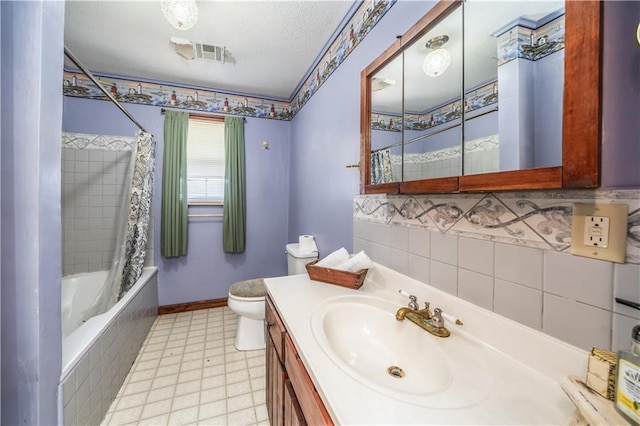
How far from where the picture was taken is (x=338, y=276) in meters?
1.20

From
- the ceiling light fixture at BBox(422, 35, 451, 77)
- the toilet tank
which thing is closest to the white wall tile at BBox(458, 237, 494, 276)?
the ceiling light fixture at BBox(422, 35, 451, 77)

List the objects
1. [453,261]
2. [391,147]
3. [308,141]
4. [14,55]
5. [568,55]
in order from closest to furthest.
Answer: [568,55] → [14,55] → [453,261] → [391,147] → [308,141]

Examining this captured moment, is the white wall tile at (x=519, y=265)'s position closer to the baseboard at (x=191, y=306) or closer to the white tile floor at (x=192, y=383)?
the white tile floor at (x=192, y=383)

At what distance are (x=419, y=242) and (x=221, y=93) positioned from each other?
2635 mm

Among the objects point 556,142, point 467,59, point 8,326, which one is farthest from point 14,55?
point 556,142

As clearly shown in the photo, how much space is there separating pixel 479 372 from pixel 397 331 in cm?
29

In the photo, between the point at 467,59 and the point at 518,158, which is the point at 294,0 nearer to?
the point at 467,59

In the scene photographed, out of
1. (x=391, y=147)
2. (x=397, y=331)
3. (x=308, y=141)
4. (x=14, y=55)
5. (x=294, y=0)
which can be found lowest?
(x=397, y=331)

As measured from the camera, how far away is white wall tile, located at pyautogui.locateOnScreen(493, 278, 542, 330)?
2.09 feet

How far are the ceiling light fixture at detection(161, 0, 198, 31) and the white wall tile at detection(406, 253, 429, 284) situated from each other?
1753 millimetres

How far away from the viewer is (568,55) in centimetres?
52

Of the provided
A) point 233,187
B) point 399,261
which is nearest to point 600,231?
point 399,261

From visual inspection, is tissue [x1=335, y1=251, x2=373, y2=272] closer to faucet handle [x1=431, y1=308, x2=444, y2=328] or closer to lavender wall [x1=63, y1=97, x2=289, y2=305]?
faucet handle [x1=431, y1=308, x2=444, y2=328]

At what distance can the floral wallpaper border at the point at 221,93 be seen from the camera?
169cm
